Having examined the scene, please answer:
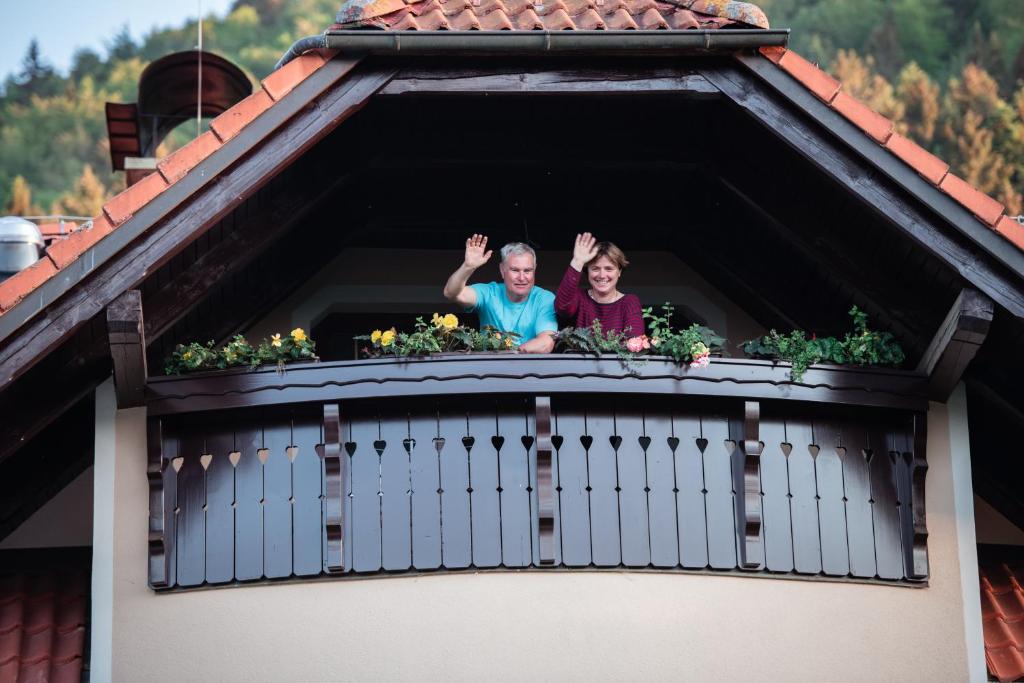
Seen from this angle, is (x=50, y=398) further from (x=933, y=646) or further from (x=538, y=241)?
(x=933, y=646)

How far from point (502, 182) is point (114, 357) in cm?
259

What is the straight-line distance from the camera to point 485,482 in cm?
681

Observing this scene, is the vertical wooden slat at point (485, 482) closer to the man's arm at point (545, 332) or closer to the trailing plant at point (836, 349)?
the man's arm at point (545, 332)

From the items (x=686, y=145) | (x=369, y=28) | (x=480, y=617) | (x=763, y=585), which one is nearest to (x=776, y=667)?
(x=763, y=585)

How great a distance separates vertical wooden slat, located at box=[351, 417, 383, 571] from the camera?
674 cm

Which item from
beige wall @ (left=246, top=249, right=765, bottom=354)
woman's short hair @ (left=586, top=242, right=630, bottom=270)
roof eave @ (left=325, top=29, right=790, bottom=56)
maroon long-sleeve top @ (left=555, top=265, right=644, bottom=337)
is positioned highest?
roof eave @ (left=325, top=29, right=790, bottom=56)

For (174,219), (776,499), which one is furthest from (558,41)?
(776,499)

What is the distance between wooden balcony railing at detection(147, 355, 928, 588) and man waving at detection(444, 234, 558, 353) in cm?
66

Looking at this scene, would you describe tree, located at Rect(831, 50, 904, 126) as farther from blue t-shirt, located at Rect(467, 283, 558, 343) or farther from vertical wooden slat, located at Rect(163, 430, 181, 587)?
vertical wooden slat, located at Rect(163, 430, 181, 587)

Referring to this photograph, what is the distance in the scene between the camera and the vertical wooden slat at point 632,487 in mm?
6762

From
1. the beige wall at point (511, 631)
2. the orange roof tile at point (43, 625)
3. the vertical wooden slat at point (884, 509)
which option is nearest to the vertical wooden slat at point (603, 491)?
the beige wall at point (511, 631)

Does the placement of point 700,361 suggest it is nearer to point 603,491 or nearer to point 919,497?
point 603,491

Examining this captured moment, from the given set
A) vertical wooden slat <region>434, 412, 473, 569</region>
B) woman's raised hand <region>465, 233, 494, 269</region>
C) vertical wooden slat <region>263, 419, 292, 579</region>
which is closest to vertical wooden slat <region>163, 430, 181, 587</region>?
vertical wooden slat <region>263, 419, 292, 579</region>

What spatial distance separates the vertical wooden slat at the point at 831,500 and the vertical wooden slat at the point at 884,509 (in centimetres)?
15
